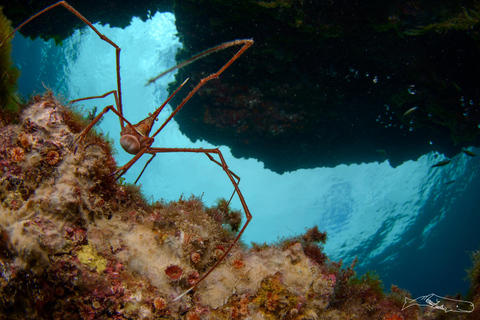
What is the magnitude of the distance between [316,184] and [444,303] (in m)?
27.4

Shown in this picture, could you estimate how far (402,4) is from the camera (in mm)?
6719

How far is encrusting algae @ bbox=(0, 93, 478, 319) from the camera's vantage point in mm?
1685

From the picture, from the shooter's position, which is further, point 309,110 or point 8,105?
point 309,110

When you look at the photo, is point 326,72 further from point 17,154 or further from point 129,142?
point 17,154

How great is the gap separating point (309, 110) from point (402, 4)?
4486 millimetres

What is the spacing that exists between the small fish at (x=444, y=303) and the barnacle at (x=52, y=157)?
5048 mm

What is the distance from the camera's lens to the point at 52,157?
82.0 inches

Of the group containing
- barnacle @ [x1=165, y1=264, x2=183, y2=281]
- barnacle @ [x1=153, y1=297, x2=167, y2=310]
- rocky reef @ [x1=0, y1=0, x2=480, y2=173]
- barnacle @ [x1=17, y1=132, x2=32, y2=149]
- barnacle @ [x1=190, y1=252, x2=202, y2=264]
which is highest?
rocky reef @ [x1=0, y1=0, x2=480, y2=173]

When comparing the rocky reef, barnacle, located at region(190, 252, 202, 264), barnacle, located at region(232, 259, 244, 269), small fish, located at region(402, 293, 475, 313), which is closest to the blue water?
the rocky reef

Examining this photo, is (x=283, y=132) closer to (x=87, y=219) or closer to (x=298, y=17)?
(x=298, y=17)

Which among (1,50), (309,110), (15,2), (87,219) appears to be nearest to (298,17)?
(309,110)

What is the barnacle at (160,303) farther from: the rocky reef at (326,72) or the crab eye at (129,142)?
the rocky reef at (326,72)

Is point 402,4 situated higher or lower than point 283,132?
higher

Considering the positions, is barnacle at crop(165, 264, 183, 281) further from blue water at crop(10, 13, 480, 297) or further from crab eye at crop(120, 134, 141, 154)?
blue water at crop(10, 13, 480, 297)
